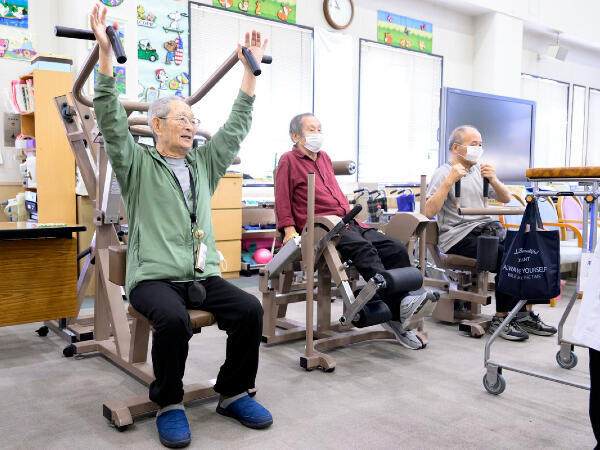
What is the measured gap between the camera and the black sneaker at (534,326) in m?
3.39

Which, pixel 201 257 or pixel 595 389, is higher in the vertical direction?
pixel 201 257

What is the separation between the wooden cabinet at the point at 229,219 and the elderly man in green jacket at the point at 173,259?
2.63 m

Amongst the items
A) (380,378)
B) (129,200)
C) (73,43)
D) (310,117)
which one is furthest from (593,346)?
(73,43)

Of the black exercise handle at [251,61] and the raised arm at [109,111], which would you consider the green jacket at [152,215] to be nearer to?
the raised arm at [109,111]

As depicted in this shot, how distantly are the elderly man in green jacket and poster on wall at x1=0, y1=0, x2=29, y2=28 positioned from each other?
303cm

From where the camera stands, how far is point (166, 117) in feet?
7.05

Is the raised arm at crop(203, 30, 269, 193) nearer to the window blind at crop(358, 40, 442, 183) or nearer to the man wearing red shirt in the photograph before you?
the man wearing red shirt

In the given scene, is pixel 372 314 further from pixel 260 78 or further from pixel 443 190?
pixel 260 78

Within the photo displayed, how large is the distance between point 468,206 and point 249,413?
204 cm

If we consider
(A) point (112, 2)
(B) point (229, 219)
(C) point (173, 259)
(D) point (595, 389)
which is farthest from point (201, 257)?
(A) point (112, 2)

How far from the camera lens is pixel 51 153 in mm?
4066

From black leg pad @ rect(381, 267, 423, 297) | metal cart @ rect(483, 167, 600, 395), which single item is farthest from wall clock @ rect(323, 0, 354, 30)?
metal cart @ rect(483, 167, 600, 395)

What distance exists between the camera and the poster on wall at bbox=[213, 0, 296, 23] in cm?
562

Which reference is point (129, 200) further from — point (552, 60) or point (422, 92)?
point (552, 60)
